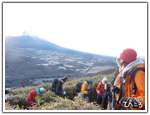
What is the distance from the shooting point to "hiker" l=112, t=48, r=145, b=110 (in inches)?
52.7

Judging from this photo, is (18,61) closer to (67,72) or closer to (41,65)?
(41,65)

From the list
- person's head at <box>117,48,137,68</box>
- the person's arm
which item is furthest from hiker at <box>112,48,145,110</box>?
the person's arm

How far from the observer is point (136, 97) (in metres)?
1.40

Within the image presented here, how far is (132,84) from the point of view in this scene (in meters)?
1.45

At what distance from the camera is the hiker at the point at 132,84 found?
1.34m

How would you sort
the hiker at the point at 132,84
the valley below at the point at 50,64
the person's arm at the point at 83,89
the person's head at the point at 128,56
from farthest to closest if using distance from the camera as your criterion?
the valley below at the point at 50,64 → the person's arm at the point at 83,89 → the person's head at the point at 128,56 → the hiker at the point at 132,84

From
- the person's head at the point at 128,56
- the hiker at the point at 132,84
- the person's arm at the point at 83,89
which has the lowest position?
the person's arm at the point at 83,89

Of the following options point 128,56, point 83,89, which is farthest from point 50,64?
point 128,56

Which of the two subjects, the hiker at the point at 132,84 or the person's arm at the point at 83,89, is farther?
the person's arm at the point at 83,89

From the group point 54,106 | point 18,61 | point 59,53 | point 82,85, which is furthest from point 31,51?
point 54,106

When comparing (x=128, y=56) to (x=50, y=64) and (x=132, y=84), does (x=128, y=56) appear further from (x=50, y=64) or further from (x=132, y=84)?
(x=50, y=64)

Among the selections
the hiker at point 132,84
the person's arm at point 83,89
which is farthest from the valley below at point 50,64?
the hiker at point 132,84

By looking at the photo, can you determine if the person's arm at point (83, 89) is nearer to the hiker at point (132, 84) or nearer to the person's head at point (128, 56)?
the hiker at point (132, 84)

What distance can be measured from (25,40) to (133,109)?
824 inches
